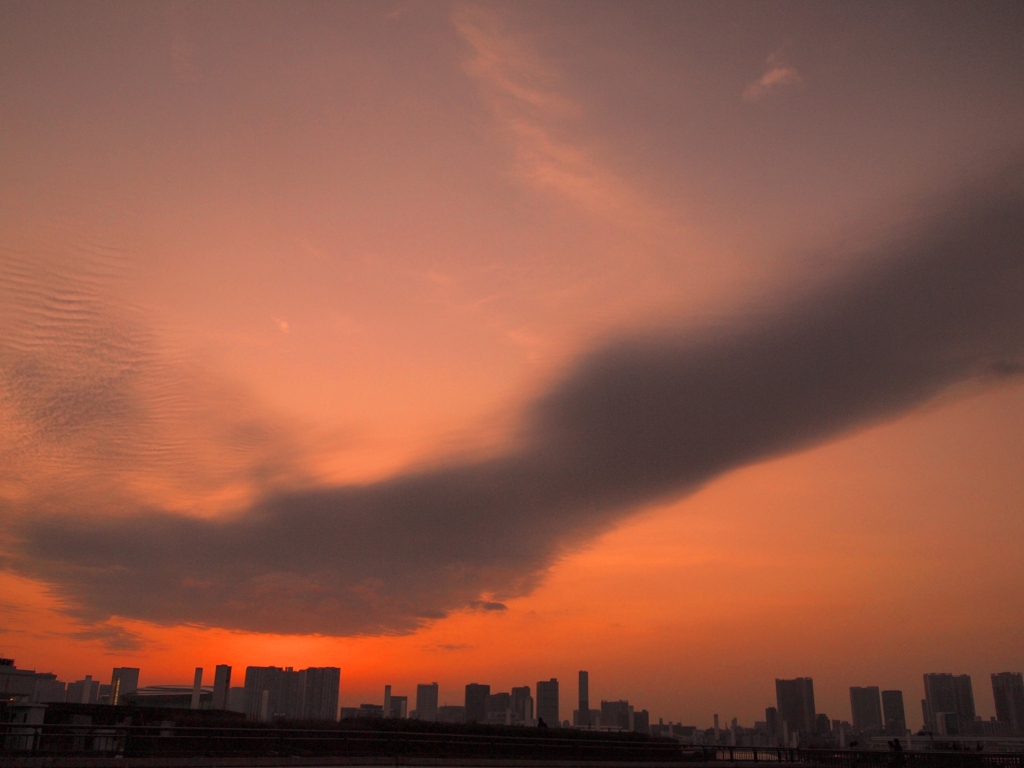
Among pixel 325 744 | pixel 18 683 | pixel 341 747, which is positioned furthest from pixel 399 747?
pixel 18 683

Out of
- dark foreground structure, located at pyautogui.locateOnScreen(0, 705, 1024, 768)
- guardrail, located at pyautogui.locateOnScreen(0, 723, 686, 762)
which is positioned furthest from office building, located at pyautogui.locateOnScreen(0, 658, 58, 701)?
guardrail, located at pyautogui.locateOnScreen(0, 723, 686, 762)

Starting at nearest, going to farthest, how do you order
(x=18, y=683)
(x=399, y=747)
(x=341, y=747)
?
(x=341, y=747), (x=399, y=747), (x=18, y=683)

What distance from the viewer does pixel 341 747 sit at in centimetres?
2758

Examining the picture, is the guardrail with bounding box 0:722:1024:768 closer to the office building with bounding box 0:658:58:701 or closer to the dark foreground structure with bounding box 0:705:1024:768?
the dark foreground structure with bounding box 0:705:1024:768

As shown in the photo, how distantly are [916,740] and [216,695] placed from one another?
1519 inches

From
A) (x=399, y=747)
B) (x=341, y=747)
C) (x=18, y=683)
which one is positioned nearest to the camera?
(x=341, y=747)

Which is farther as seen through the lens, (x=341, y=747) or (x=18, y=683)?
(x=18, y=683)

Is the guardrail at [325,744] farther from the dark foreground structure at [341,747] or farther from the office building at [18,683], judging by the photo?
the office building at [18,683]

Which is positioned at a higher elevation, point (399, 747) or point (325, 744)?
point (325, 744)

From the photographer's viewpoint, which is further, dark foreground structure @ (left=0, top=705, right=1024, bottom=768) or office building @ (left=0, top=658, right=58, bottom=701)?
office building @ (left=0, top=658, right=58, bottom=701)

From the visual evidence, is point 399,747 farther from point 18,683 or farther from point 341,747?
point 18,683

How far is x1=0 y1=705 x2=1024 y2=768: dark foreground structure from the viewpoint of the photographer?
22547 mm

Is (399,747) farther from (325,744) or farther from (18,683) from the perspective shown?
(18,683)

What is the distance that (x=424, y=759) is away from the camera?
26.2 meters
